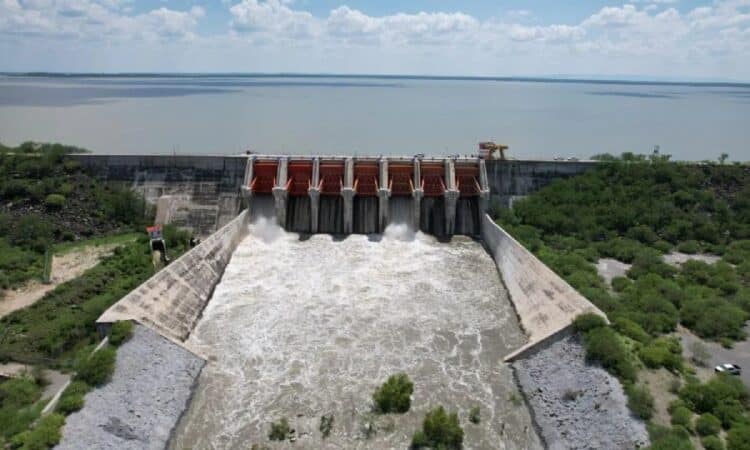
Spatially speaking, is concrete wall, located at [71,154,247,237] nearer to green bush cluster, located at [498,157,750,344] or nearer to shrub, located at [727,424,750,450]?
green bush cluster, located at [498,157,750,344]

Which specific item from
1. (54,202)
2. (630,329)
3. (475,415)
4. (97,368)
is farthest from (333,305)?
(54,202)

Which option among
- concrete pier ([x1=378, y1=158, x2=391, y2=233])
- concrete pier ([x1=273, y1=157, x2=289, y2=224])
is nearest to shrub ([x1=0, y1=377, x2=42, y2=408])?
concrete pier ([x1=273, y1=157, x2=289, y2=224])

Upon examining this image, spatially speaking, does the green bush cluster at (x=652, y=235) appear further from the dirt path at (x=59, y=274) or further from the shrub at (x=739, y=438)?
the dirt path at (x=59, y=274)

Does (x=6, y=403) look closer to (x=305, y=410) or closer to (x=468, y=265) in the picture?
(x=305, y=410)

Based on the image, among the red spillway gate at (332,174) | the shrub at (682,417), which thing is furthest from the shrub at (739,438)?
the red spillway gate at (332,174)

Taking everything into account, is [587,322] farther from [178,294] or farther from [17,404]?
[17,404]

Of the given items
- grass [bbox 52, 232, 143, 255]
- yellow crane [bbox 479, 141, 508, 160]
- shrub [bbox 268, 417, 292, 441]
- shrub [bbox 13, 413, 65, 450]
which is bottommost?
shrub [bbox 268, 417, 292, 441]
